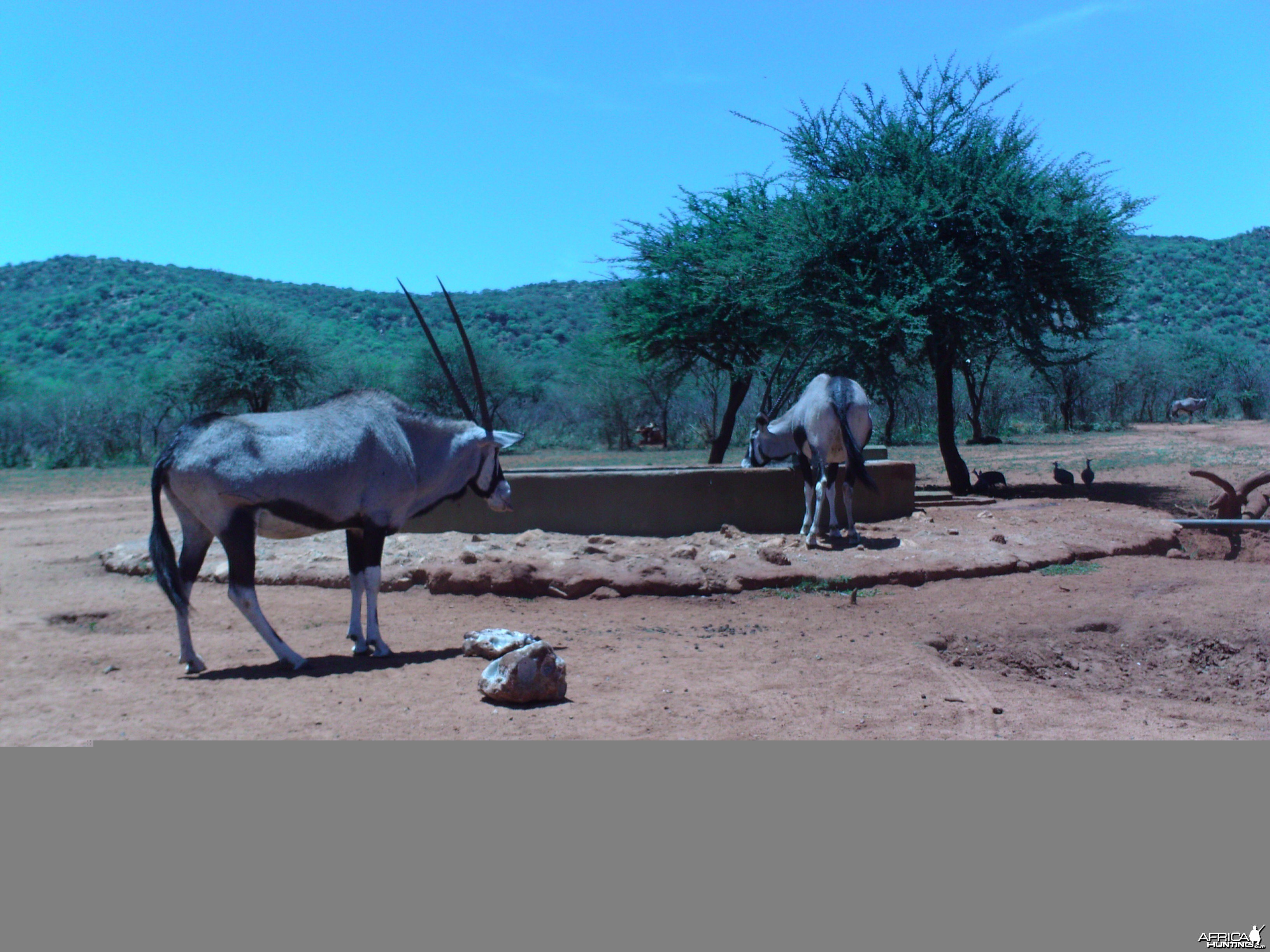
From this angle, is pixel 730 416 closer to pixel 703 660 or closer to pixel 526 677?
pixel 703 660

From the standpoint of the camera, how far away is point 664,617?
8.09 meters

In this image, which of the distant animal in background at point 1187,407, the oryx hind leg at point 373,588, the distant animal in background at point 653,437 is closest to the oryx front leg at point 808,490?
the oryx hind leg at point 373,588

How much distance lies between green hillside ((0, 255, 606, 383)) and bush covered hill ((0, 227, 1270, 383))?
92 millimetres

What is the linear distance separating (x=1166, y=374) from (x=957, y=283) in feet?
107

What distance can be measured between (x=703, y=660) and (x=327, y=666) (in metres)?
2.46

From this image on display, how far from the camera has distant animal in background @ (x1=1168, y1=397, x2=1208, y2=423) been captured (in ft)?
128

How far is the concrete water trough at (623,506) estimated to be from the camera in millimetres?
11211

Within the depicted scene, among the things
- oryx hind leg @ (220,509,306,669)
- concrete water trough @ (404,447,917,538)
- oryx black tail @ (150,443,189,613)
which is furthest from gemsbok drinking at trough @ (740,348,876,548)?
oryx black tail @ (150,443,189,613)

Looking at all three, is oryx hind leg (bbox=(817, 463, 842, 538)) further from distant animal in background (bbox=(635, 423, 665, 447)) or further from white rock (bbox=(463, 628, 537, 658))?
distant animal in background (bbox=(635, 423, 665, 447))

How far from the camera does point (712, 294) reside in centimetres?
1825

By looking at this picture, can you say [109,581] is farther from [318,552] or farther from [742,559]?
[742,559]

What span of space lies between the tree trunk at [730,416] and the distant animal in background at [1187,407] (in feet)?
87.0

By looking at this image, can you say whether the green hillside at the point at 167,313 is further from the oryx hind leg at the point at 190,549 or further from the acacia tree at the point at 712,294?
the oryx hind leg at the point at 190,549

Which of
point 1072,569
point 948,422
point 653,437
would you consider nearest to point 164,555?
point 1072,569
